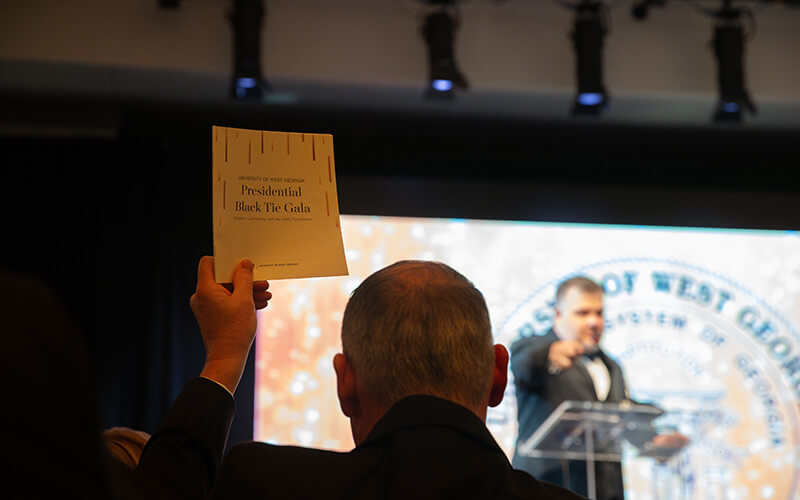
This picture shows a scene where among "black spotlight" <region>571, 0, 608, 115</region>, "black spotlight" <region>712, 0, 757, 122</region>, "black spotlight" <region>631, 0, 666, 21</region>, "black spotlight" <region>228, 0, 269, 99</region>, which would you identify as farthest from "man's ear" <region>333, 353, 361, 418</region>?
"black spotlight" <region>631, 0, 666, 21</region>

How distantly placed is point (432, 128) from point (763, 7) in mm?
1587

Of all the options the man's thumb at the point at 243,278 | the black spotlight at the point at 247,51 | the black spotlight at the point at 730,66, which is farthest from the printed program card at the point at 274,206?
the black spotlight at the point at 730,66

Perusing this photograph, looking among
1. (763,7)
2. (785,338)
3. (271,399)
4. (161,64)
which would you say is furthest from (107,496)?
(763,7)

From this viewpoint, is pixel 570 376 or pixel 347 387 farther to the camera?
pixel 570 376

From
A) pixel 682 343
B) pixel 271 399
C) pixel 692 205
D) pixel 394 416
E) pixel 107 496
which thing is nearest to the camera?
pixel 107 496

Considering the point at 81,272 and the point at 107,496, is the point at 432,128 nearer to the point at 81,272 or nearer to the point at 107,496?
the point at 81,272

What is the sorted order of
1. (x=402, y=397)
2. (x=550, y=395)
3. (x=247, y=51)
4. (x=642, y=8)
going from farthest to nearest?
1. (x=642, y=8)
2. (x=550, y=395)
3. (x=247, y=51)
4. (x=402, y=397)

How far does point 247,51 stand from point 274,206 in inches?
90.6

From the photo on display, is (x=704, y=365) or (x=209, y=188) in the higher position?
(x=209, y=188)

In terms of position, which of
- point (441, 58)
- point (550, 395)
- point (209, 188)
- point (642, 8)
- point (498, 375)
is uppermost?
point (642, 8)

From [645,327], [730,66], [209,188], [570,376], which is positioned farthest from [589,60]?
[209,188]

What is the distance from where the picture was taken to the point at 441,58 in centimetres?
323

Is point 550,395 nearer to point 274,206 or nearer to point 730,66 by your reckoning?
point 730,66

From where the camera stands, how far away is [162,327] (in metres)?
3.45
